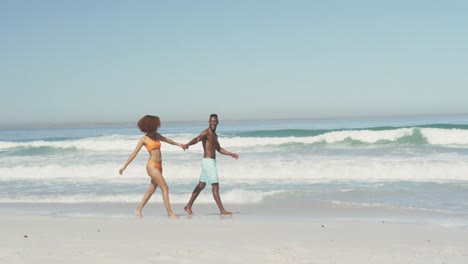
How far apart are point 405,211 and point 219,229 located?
3.26 m

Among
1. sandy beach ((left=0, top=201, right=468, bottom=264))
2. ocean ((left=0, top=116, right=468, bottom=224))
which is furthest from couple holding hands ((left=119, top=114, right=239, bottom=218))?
ocean ((left=0, top=116, right=468, bottom=224))

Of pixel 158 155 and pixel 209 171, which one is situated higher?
pixel 158 155

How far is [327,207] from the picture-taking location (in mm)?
9211

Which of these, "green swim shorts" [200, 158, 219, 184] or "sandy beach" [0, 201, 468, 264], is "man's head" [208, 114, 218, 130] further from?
"sandy beach" [0, 201, 468, 264]

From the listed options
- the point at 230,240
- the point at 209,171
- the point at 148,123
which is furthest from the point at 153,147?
the point at 230,240

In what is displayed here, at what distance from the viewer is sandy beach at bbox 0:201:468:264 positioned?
16.7 feet

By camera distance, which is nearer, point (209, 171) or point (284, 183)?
point (209, 171)

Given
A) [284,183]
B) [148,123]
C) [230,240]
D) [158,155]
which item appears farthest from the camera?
[284,183]

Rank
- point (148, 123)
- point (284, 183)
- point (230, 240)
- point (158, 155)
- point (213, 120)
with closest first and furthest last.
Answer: point (230, 240) → point (148, 123) → point (158, 155) → point (213, 120) → point (284, 183)

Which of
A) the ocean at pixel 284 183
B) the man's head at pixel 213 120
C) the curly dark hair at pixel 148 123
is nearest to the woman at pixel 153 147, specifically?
the curly dark hair at pixel 148 123

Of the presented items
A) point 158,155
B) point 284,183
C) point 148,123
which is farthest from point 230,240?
point 284,183

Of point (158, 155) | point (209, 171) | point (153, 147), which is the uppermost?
point (153, 147)

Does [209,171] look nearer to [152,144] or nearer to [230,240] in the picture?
[152,144]

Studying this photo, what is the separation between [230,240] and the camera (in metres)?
6.09
